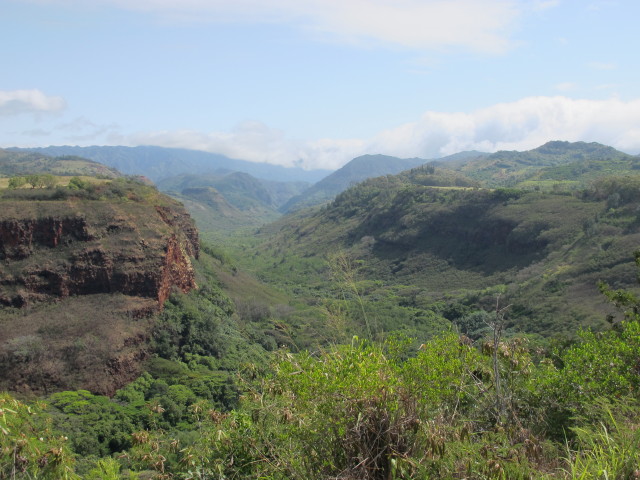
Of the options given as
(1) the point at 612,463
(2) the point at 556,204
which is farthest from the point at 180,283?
(2) the point at 556,204

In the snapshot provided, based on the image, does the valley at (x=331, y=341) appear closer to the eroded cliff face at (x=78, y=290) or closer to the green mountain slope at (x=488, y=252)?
the eroded cliff face at (x=78, y=290)

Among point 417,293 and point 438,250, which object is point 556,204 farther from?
point 417,293

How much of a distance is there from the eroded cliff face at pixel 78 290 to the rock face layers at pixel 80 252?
76mm

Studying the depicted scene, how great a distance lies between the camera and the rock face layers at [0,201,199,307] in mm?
38844

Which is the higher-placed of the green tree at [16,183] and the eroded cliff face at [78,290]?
the green tree at [16,183]

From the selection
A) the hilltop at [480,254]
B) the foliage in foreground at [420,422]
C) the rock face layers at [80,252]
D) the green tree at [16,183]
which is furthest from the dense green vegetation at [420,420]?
the green tree at [16,183]

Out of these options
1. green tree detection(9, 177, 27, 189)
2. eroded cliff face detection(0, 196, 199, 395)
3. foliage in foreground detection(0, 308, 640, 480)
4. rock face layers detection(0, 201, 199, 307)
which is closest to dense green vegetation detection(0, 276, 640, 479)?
foliage in foreground detection(0, 308, 640, 480)

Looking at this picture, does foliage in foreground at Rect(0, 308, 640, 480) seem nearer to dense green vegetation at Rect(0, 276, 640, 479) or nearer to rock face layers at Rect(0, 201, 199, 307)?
dense green vegetation at Rect(0, 276, 640, 479)

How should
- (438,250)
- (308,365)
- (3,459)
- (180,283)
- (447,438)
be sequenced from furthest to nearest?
1. (438,250)
2. (180,283)
3. (3,459)
4. (308,365)
5. (447,438)

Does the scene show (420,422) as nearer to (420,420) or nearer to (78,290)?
(420,420)

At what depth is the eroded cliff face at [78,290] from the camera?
110ft

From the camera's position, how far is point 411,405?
6469mm

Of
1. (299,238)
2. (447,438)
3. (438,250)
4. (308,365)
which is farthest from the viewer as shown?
(299,238)

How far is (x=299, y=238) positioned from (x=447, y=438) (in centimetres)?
12905
